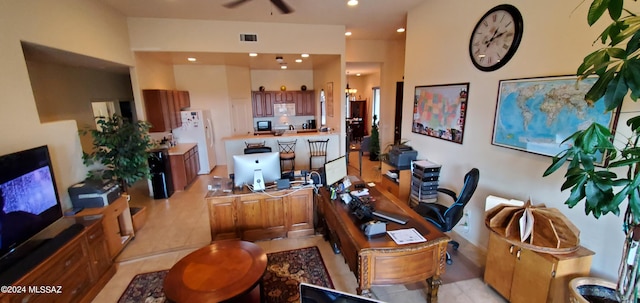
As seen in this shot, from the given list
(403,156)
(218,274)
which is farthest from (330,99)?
(218,274)

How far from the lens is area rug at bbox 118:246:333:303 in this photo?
2.47 m

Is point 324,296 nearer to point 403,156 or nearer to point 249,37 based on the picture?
point 403,156

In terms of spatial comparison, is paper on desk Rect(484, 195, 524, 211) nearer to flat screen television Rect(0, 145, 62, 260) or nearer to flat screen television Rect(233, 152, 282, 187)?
flat screen television Rect(233, 152, 282, 187)

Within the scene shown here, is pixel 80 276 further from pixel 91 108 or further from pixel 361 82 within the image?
pixel 361 82

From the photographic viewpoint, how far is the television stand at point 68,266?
6.31 feet

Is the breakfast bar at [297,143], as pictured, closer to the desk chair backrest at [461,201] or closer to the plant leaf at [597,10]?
the desk chair backrest at [461,201]

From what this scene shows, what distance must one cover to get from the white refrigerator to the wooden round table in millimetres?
4448

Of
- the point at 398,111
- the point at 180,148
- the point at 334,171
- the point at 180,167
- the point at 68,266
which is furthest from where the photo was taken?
the point at 398,111

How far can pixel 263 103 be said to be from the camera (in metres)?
7.86

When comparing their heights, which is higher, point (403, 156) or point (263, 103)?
point (263, 103)

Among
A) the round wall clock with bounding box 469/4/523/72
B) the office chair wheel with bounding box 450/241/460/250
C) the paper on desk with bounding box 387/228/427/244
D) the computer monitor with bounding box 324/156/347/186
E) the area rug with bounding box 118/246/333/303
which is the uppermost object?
the round wall clock with bounding box 469/4/523/72

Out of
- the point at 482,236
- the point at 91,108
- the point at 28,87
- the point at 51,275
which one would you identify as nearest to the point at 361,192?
the point at 482,236

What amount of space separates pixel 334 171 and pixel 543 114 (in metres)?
2.02

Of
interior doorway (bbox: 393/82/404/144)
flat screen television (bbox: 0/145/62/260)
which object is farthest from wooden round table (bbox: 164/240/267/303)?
interior doorway (bbox: 393/82/404/144)
